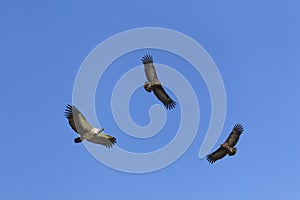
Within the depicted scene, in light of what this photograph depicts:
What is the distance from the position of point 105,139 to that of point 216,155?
6.13m

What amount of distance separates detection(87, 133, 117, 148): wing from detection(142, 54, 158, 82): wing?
3.21 m

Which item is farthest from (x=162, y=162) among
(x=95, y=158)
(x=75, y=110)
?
(x=75, y=110)

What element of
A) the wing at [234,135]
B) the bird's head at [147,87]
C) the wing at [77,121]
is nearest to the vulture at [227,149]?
the wing at [234,135]

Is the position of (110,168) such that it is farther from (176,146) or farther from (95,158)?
(176,146)

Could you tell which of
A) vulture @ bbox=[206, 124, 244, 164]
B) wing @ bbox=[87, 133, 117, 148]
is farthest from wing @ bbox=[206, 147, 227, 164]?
wing @ bbox=[87, 133, 117, 148]

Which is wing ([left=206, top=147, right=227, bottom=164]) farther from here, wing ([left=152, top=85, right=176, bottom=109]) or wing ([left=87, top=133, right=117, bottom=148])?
wing ([left=87, top=133, right=117, bottom=148])

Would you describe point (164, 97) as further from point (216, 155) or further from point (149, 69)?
point (216, 155)

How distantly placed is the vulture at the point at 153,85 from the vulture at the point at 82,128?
2.98 m

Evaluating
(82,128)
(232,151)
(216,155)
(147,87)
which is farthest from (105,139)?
(232,151)

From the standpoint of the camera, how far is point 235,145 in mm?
31016

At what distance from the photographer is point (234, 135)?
31.3 m

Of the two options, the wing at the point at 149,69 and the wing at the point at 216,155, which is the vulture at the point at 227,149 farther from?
the wing at the point at 149,69

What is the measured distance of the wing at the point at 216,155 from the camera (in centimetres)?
3056

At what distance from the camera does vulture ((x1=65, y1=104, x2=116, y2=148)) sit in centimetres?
2662
